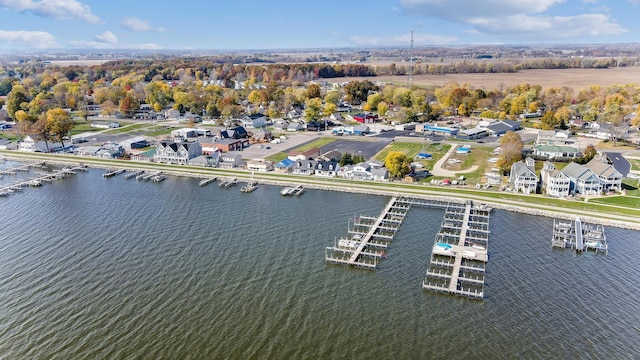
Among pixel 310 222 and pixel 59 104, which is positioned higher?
pixel 59 104

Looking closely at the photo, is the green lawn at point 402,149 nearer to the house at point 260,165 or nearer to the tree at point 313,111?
the house at point 260,165

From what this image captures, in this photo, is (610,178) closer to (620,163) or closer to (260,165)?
(620,163)

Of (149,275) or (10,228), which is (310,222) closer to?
(149,275)

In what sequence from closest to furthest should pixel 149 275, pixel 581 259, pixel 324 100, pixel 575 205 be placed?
1. pixel 149 275
2. pixel 581 259
3. pixel 575 205
4. pixel 324 100

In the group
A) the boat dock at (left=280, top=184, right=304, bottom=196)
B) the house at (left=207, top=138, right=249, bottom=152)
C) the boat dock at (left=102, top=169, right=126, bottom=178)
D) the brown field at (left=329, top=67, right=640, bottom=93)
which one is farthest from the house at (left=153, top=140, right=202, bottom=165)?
the brown field at (left=329, top=67, right=640, bottom=93)

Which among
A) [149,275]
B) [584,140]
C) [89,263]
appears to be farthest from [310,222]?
[584,140]

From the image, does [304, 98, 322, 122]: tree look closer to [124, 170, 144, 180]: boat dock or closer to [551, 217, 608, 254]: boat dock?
[124, 170, 144, 180]: boat dock
